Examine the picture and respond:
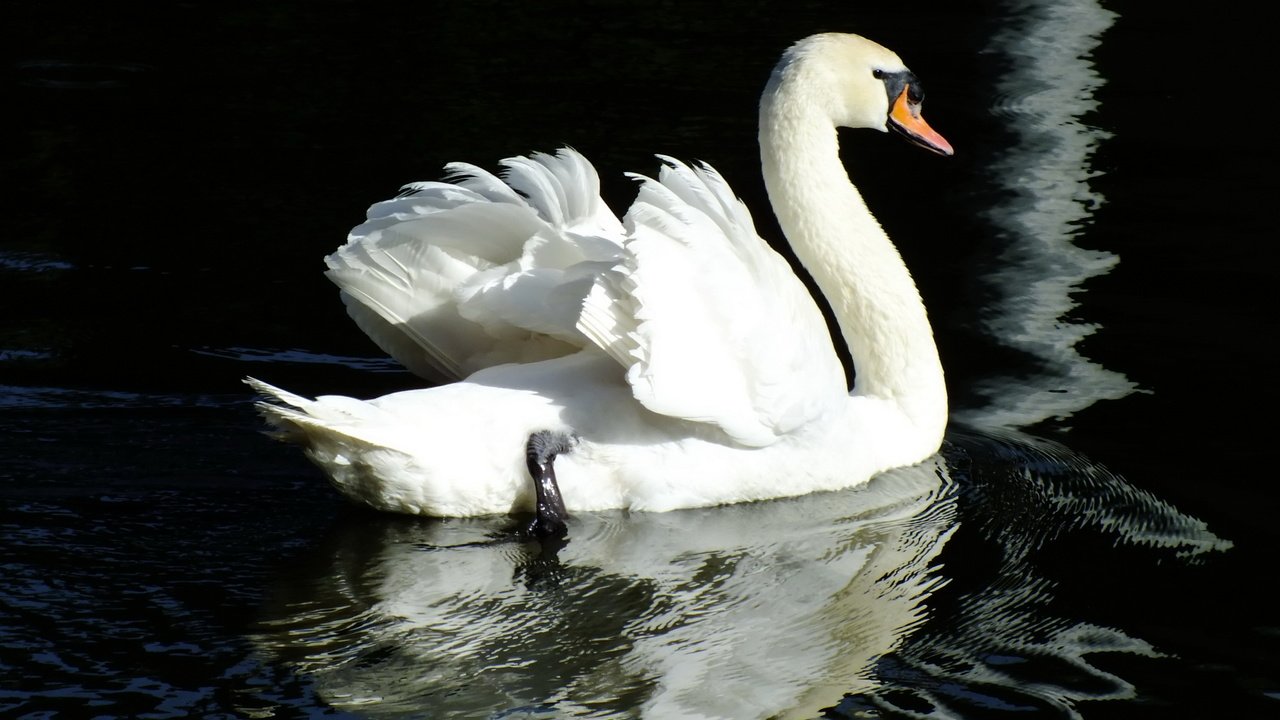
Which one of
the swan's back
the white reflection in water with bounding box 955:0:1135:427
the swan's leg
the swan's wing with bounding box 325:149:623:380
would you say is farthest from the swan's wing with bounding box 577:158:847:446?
the white reflection in water with bounding box 955:0:1135:427

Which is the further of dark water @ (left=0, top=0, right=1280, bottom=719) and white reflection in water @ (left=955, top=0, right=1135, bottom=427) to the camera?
white reflection in water @ (left=955, top=0, right=1135, bottom=427)

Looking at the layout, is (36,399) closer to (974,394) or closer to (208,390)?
(208,390)

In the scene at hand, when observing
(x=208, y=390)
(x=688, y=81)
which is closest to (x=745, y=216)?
(x=208, y=390)

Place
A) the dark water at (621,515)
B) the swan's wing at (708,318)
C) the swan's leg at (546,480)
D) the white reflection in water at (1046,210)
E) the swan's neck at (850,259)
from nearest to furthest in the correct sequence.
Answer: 1. the dark water at (621,515)
2. the swan's wing at (708,318)
3. the swan's leg at (546,480)
4. the swan's neck at (850,259)
5. the white reflection in water at (1046,210)

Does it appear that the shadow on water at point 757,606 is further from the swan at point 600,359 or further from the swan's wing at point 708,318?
the swan's wing at point 708,318

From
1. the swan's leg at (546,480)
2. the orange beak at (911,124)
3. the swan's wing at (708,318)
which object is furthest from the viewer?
the orange beak at (911,124)

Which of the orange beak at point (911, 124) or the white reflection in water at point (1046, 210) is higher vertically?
the orange beak at point (911, 124)

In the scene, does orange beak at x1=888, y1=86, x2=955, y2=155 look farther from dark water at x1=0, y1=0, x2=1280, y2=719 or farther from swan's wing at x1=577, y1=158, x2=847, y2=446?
swan's wing at x1=577, y1=158, x2=847, y2=446

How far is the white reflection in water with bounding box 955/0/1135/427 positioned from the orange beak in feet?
3.49

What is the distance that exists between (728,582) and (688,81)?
768 centimetres

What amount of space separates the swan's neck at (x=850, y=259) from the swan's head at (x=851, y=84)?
0.09ft

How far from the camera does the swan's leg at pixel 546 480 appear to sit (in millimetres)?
5422

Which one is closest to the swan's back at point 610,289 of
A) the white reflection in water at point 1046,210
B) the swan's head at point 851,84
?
the swan's head at point 851,84

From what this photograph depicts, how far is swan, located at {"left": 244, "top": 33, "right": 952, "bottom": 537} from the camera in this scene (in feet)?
17.2
